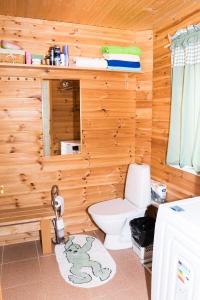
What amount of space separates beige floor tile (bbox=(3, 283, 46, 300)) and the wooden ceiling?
234 cm

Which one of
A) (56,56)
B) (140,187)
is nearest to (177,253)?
(140,187)

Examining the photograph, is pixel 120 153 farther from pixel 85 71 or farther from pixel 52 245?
pixel 52 245

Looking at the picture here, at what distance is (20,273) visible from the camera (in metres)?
2.23

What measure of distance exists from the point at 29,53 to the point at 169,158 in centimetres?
166

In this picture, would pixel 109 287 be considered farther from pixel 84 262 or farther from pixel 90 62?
pixel 90 62

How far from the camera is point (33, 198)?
8.68ft

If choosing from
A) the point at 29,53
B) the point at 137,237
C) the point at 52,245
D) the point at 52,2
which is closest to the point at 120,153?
the point at 137,237

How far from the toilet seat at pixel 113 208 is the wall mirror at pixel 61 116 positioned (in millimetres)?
648

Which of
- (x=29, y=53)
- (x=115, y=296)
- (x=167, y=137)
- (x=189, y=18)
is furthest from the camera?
(x=167, y=137)

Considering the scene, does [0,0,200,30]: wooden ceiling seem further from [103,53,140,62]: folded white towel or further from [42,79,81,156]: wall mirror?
A: [42,79,81,156]: wall mirror

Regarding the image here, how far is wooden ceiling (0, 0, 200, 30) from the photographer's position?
2057mm

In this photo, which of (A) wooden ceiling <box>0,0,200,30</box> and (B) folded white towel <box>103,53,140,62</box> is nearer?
(A) wooden ceiling <box>0,0,200,30</box>

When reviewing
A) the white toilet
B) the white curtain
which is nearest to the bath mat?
the white toilet

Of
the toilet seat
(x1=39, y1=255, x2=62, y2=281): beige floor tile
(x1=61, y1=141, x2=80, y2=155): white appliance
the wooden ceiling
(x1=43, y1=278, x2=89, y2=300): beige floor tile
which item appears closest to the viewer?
(x1=43, y1=278, x2=89, y2=300): beige floor tile
